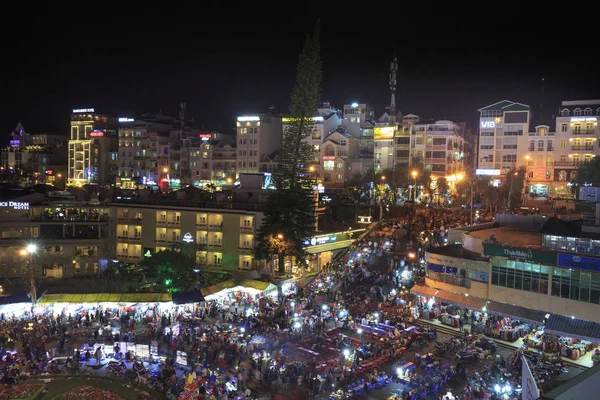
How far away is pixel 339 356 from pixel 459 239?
410 inches

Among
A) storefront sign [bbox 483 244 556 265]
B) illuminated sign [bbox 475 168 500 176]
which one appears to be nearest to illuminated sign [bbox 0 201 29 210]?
storefront sign [bbox 483 244 556 265]

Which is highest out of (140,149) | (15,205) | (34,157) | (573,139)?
(573,139)

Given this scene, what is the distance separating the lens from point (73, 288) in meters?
28.5

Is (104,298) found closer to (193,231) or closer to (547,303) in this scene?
(193,231)

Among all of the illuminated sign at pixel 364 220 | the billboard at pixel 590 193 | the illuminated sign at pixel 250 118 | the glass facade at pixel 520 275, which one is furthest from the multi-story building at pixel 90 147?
the billboard at pixel 590 193

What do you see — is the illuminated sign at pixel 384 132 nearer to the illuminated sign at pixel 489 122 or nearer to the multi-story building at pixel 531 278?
the illuminated sign at pixel 489 122

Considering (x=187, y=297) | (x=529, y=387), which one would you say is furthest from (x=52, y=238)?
(x=529, y=387)

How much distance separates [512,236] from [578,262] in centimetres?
568

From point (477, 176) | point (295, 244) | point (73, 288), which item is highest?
point (477, 176)

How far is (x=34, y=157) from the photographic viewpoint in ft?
245

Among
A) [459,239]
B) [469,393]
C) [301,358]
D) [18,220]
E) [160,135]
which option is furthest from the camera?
[160,135]

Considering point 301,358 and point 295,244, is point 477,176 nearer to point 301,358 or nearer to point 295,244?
point 295,244

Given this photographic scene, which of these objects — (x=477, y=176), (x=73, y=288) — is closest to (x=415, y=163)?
(x=477, y=176)

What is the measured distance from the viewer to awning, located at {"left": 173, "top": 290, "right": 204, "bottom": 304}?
21016mm
